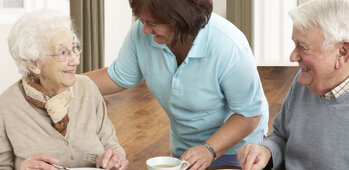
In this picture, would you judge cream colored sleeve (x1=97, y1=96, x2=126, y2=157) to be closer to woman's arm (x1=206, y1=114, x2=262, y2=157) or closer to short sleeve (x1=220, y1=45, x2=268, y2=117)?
woman's arm (x1=206, y1=114, x2=262, y2=157)

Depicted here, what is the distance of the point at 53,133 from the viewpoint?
172 cm

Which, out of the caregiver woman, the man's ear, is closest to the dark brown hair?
the caregiver woman

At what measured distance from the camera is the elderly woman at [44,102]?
1.65 m

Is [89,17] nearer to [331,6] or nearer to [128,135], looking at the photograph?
A: [128,135]

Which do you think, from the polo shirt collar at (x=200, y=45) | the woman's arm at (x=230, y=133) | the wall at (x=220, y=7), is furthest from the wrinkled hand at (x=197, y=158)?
the wall at (x=220, y=7)

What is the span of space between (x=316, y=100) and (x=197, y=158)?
0.44 meters

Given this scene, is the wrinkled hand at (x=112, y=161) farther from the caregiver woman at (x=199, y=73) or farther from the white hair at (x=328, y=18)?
the white hair at (x=328, y=18)

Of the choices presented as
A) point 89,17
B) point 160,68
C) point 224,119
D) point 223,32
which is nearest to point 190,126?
point 224,119

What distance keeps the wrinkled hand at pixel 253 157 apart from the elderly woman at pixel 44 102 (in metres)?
0.40

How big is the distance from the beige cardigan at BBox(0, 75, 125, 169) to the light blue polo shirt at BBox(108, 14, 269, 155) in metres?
0.29

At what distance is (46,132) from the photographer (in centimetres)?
172

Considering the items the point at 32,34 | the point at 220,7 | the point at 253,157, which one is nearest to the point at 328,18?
the point at 253,157

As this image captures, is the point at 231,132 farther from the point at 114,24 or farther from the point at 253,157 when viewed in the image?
the point at 114,24

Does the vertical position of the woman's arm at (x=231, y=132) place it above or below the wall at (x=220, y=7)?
below
